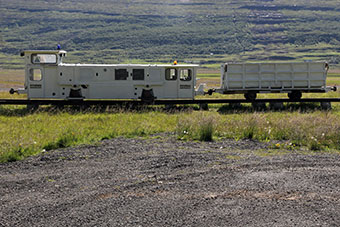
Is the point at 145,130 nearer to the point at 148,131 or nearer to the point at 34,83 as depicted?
the point at 148,131

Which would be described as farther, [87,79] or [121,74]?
[121,74]

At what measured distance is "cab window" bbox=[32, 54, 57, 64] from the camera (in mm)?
21297

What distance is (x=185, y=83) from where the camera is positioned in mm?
21812

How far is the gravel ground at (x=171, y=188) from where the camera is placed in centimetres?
605

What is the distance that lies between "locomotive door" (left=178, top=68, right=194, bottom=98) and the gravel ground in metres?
11.5

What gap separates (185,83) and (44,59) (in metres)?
6.90

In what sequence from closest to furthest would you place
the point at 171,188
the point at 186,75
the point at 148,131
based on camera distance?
the point at 171,188
the point at 148,131
the point at 186,75

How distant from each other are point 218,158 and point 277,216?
3409mm

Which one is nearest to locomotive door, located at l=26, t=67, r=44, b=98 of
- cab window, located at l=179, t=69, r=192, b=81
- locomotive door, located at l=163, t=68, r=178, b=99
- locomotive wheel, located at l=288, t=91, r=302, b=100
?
locomotive door, located at l=163, t=68, r=178, b=99

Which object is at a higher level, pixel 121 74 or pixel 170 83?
pixel 121 74

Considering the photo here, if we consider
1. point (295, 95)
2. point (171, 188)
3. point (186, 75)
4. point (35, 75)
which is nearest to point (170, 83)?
point (186, 75)

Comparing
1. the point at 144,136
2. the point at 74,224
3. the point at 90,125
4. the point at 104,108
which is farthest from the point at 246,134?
the point at 104,108

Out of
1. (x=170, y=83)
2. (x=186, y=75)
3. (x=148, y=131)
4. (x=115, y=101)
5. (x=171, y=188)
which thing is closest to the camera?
(x=171, y=188)

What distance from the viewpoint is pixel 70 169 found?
343 inches
